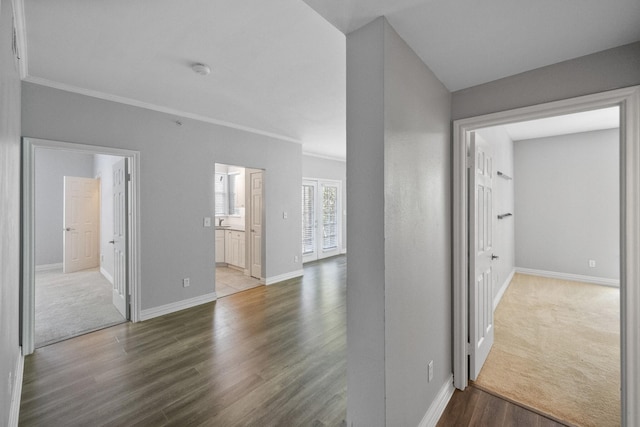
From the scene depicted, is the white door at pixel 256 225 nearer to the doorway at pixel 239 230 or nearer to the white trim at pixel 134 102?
the doorway at pixel 239 230

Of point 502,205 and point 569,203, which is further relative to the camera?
point 569,203

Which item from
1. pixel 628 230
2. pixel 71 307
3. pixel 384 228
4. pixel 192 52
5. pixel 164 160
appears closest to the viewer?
pixel 384 228

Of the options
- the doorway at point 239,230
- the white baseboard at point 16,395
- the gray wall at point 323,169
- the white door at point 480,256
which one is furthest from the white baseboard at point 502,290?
the white baseboard at point 16,395

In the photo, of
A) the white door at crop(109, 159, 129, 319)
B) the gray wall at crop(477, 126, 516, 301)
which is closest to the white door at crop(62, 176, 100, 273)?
the white door at crop(109, 159, 129, 319)

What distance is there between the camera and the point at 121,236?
3562 mm

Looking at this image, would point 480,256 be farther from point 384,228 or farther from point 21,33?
point 21,33

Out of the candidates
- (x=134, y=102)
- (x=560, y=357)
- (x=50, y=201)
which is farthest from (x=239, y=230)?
(x=560, y=357)

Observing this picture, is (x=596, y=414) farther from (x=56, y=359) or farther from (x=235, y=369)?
(x=56, y=359)

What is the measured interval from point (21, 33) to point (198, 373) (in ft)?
9.26

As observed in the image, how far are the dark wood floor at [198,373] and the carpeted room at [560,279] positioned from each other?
146cm

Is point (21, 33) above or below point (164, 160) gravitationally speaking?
above

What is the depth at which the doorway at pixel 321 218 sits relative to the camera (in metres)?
6.96

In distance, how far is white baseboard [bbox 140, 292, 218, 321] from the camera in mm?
3398

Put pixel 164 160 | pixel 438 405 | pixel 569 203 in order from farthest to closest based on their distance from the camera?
pixel 569 203 → pixel 164 160 → pixel 438 405
